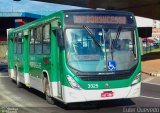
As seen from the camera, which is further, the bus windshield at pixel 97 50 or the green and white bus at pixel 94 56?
the bus windshield at pixel 97 50

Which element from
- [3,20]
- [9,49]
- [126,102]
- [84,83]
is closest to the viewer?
[84,83]

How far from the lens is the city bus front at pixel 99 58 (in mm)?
12000

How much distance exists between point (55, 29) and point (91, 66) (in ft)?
5.97

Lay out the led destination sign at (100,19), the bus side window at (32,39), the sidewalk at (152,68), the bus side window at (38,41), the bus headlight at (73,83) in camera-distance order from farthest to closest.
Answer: the sidewalk at (152,68)
the bus side window at (32,39)
the bus side window at (38,41)
the led destination sign at (100,19)
the bus headlight at (73,83)

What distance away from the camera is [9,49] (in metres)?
23.7

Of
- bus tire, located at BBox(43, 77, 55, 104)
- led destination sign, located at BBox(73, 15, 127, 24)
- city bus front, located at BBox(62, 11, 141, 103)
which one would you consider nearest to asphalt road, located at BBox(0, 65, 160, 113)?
bus tire, located at BBox(43, 77, 55, 104)

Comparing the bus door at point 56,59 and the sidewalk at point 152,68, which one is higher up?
the bus door at point 56,59

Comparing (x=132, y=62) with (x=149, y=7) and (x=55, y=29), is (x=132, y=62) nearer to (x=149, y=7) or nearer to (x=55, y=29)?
(x=55, y=29)

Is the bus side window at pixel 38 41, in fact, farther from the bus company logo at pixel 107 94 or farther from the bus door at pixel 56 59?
the bus company logo at pixel 107 94

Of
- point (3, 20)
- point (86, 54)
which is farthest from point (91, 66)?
point (3, 20)

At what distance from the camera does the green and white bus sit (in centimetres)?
1202

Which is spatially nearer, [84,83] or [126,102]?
[84,83]

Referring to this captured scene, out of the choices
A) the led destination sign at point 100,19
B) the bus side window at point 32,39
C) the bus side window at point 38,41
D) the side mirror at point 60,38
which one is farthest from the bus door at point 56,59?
the bus side window at point 32,39

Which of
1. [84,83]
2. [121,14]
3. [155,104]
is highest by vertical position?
[121,14]
